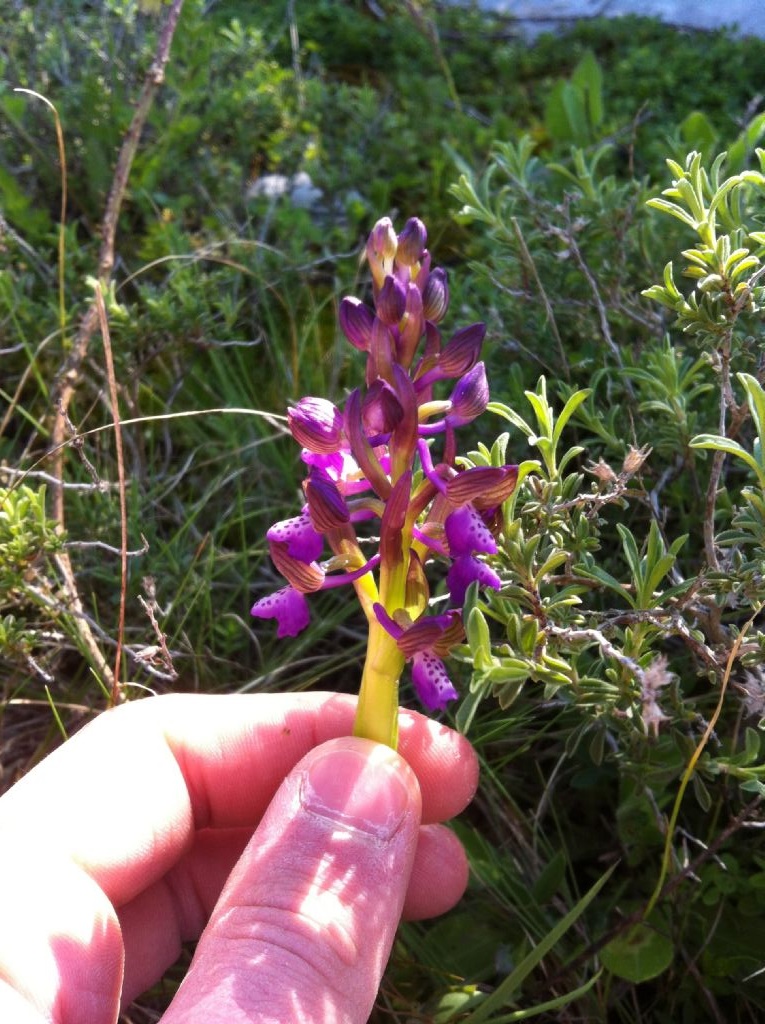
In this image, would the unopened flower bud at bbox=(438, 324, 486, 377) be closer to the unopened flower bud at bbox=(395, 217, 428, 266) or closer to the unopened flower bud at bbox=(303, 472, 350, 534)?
the unopened flower bud at bbox=(395, 217, 428, 266)

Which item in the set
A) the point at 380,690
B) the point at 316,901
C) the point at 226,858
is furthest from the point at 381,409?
the point at 226,858

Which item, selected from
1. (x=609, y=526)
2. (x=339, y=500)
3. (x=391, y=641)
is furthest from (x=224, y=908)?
(x=609, y=526)

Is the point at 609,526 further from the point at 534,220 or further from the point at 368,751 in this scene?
the point at 368,751

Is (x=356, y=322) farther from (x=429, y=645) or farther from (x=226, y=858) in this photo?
(x=226, y=858)

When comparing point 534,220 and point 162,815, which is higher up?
point 534,220

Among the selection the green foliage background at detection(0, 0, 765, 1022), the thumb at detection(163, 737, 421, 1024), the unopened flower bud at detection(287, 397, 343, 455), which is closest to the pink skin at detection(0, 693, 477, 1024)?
the thumb at detection(163, 737, 421, 1024)
